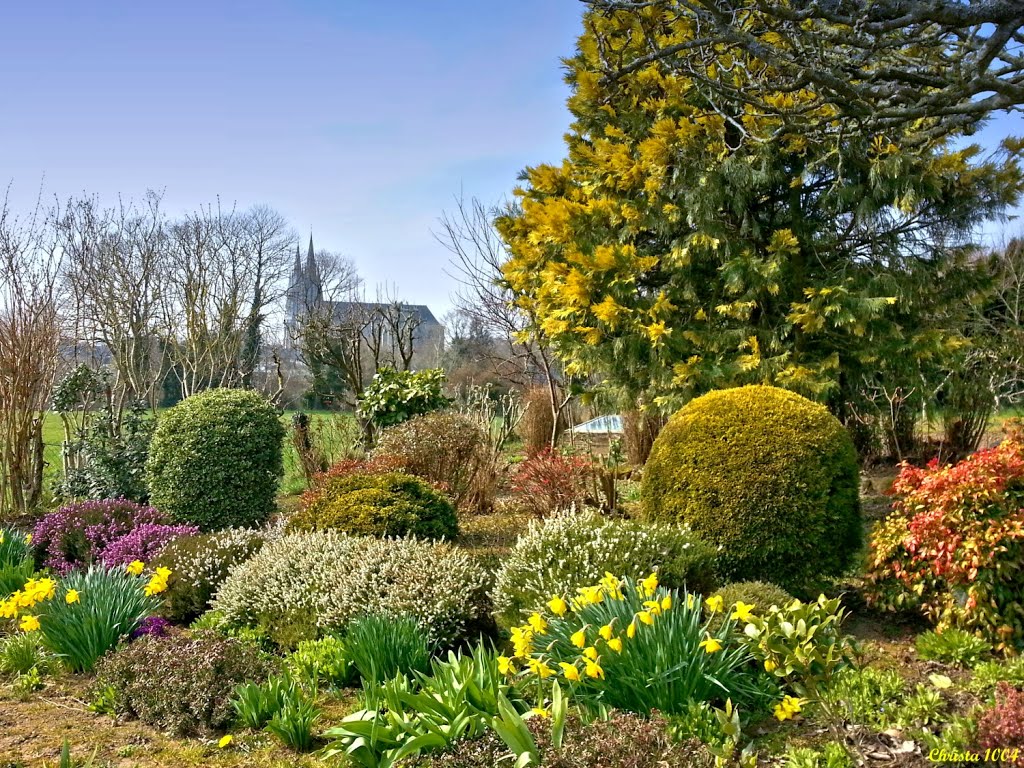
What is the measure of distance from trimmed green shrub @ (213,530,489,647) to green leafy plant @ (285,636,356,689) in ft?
0.59

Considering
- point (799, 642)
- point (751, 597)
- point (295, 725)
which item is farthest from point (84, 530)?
point (799, 642)

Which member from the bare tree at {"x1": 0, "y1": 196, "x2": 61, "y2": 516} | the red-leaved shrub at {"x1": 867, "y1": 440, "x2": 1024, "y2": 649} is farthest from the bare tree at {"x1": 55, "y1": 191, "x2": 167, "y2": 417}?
the red-leaved shrub at {"x1": 867, "y1": 440, "x2": 1024, "y2": 649}

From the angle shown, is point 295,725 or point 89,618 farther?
point 89,618

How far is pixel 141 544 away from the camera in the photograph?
19.8 ft

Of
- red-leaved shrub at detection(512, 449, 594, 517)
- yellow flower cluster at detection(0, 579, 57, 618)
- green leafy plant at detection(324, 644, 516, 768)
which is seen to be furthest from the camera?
red-leaved shrub at detection(512, 449, 594, 517)

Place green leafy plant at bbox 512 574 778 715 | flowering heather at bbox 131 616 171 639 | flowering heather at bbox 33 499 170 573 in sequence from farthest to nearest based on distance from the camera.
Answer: flowering heather at bbox 33 499 170 573 → flowering heather at bbox 131 616 171 639 → green leafy plant at bbox 512 574 778 715

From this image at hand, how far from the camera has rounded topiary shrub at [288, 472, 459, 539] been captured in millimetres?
5594

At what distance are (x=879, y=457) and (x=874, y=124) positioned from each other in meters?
6.63

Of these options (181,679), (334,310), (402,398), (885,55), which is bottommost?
(181,679)

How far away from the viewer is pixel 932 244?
8.23 metres

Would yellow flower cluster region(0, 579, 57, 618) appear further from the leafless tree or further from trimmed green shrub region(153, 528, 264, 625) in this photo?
the leafless tree

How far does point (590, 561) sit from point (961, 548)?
2.08 m

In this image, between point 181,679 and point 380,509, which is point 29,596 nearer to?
point 181,679

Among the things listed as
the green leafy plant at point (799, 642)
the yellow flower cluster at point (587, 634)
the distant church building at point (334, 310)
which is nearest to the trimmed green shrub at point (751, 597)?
the yellow flower cluster at point (587, 634)
